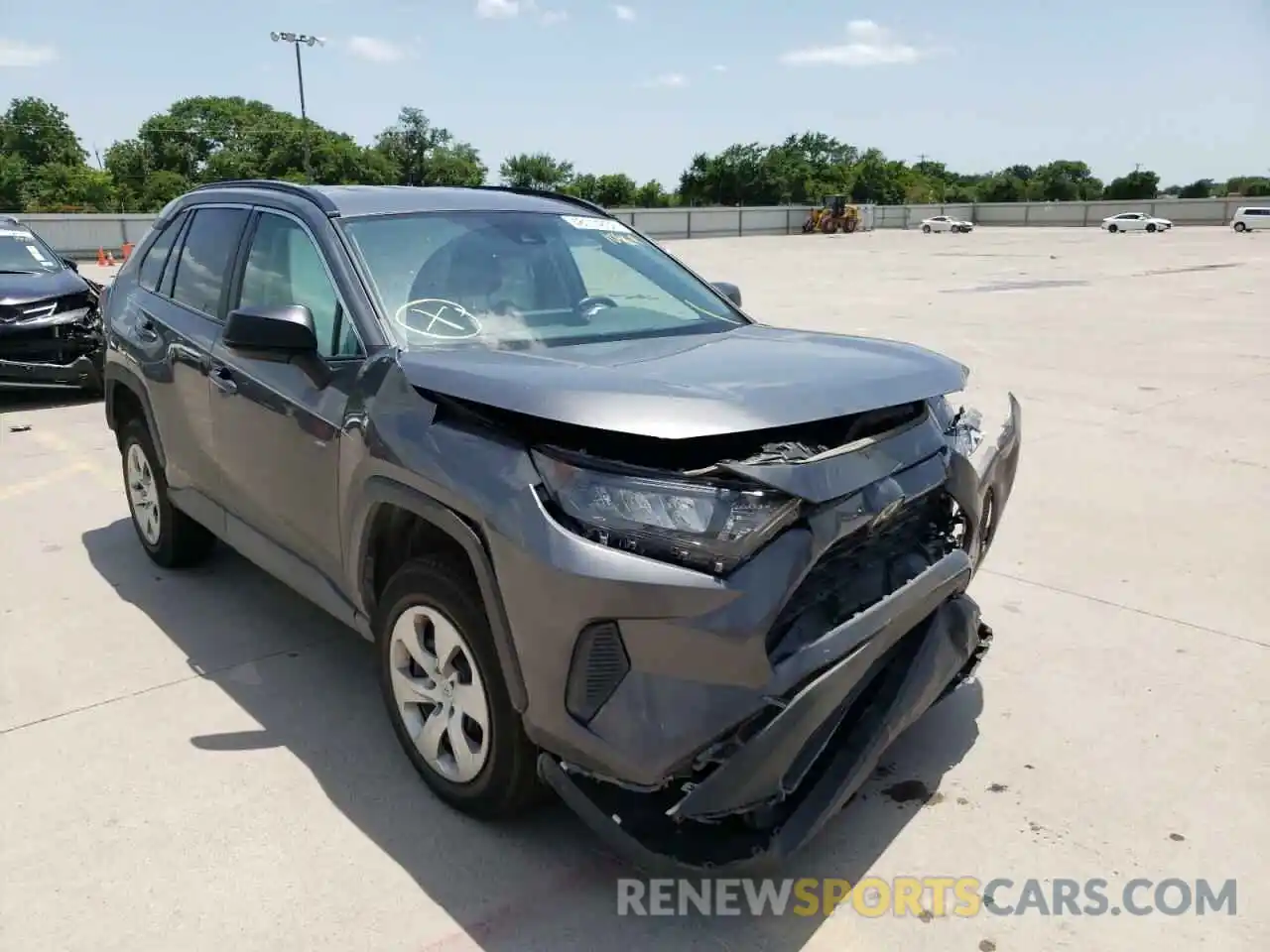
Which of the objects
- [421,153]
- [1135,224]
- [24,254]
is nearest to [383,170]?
[421,153]

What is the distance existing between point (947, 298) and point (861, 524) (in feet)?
55.0

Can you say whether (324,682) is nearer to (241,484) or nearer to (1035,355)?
(241,484)

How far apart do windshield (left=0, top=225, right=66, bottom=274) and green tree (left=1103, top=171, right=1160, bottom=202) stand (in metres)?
83.3

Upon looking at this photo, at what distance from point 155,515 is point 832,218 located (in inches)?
2092

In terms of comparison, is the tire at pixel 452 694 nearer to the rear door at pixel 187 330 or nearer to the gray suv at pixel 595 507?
the gray suv at pixel 595 507

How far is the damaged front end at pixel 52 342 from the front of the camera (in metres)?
8.66

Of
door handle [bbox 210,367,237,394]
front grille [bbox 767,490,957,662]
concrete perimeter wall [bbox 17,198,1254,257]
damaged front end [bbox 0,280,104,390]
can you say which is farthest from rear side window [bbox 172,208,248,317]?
concrete perimeter wall [bbox 17,198,1254,257]

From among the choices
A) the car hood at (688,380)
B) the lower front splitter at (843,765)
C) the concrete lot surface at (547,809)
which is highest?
the car hood at (688,380)

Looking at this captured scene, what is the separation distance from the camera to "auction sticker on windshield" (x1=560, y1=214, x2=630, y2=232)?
4.20 m

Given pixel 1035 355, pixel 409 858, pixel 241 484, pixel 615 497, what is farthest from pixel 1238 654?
pixel 1035 355

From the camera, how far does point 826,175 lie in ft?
314

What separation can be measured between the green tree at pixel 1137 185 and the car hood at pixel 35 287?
8366 cm

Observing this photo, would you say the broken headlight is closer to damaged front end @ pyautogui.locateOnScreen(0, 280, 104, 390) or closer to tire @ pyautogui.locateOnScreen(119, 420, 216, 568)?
tire @ pyautogui.locateOnScreen(119, 420, 216, 568)

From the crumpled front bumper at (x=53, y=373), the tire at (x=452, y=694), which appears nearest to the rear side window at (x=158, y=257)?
the tire at (x=452, y=694)
